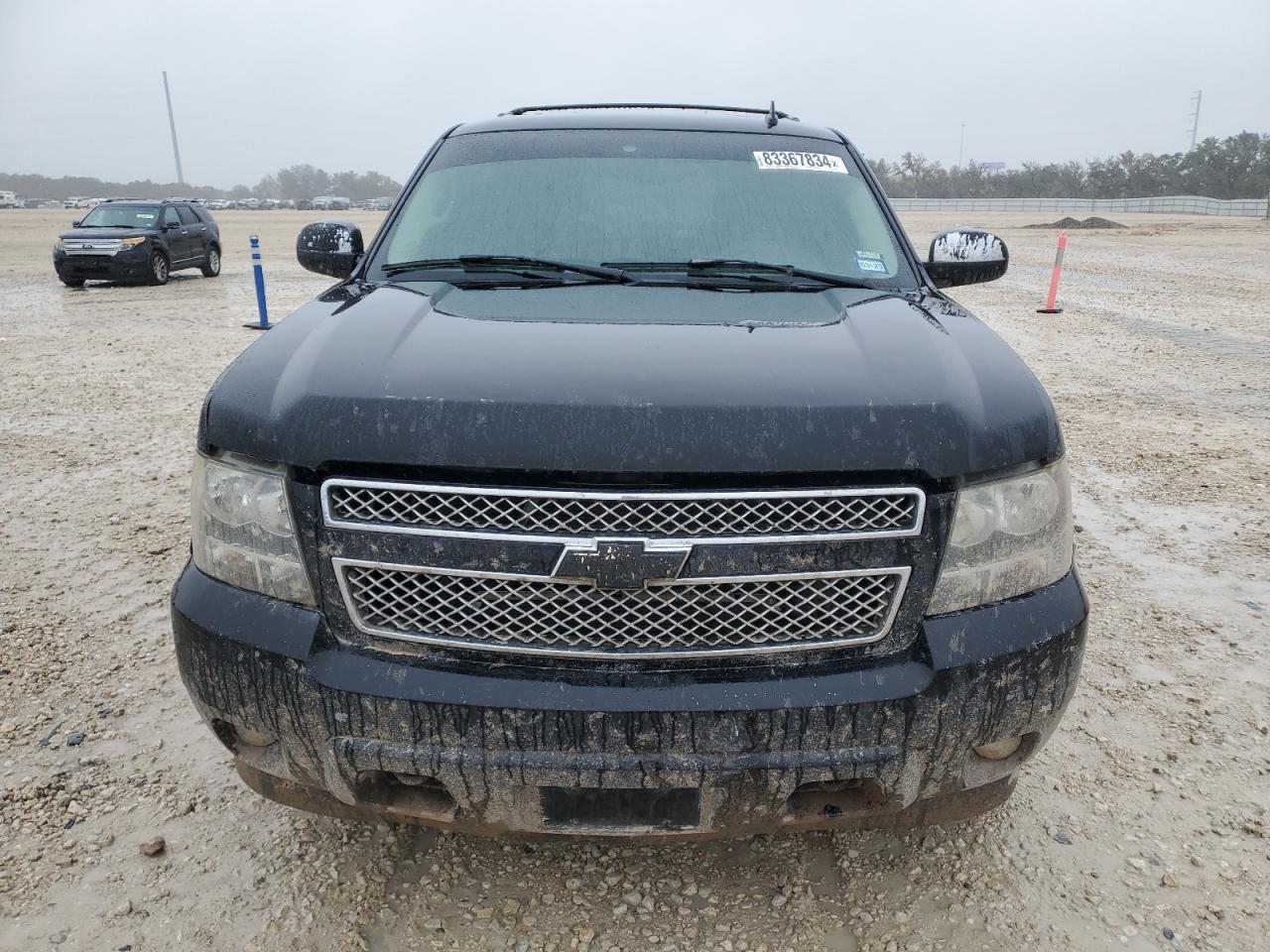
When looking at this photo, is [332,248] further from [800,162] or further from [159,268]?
[159,268]

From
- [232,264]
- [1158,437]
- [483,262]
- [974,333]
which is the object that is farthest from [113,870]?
[232,264]

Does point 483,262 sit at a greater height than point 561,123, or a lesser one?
lesser

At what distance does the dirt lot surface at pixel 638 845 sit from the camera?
6.89 feet

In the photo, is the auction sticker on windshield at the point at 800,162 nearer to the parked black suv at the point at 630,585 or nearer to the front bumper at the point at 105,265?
the parked black suv at the point at 630,585

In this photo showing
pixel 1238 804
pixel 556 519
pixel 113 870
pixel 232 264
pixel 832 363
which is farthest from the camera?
pixel 232 264

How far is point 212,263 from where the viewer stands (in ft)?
57.2

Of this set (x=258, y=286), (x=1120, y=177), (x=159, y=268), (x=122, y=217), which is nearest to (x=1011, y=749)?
(x=258, y=286)

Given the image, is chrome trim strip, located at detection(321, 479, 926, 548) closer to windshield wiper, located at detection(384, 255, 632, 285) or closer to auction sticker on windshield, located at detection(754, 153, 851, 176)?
windshield wiper, located at detection(384, 255, 632, 285)

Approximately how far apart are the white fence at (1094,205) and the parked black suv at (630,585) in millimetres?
60408

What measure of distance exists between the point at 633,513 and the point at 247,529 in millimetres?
803

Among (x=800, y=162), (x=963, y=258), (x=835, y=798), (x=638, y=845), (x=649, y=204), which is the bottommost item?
(x=638, y=845)

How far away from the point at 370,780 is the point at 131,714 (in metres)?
1.60

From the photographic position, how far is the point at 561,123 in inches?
131

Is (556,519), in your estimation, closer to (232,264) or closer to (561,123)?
(561,123)
